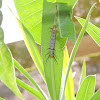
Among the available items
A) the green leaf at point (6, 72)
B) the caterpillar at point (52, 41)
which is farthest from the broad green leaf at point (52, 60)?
the green leaf at point (6, 72)

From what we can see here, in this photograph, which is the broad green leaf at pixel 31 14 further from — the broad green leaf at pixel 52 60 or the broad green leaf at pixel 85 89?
the broad green leaf at pixel 85 89

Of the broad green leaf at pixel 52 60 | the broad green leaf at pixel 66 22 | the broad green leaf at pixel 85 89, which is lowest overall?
the broad green leaf at pixel 85 89

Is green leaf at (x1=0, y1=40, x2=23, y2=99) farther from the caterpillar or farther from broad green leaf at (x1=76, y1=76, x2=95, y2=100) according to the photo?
broad green leaf at (x1=76, y1=76, x2=95, y2=100)

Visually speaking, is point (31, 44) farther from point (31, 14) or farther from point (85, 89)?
point (85, 89)

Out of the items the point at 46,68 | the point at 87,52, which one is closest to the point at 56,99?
the point at 46,68

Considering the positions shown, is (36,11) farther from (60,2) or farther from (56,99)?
(56,99)

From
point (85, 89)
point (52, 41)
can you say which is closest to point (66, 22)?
point (52, 41)
